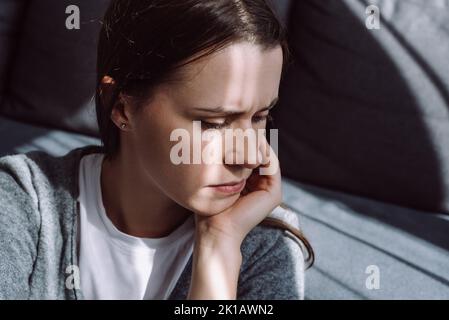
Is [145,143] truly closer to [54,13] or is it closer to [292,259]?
[292,259]

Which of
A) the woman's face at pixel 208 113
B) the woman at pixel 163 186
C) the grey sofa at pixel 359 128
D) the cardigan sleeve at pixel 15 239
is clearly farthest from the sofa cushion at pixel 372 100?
the cardigan sleeve at pixel 15 239

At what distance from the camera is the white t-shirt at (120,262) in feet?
3.09

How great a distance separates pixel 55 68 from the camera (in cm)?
170

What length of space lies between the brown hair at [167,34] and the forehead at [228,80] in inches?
0.5

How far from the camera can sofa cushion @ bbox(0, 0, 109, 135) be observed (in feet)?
5.41

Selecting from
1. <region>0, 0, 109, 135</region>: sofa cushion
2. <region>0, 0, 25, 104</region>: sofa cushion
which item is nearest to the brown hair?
<region>0, 0, 109, 135</region>: sofa cushion

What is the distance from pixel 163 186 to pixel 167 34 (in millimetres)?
240

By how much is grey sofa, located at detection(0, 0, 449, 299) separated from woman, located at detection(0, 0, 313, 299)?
41 centimetres

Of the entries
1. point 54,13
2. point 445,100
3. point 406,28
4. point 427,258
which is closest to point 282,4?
point 406,28

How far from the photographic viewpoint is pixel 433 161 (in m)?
1.45

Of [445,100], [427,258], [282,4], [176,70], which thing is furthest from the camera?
[282,4]

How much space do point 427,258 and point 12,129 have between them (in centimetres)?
125

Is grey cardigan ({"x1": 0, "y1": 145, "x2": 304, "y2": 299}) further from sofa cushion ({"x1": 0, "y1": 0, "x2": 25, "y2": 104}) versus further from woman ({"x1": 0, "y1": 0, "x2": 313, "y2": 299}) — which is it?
sofa cushion ({"x1": 0, "y1": 0, "x2": 25, "y2": 104})

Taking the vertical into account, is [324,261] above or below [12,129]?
below
